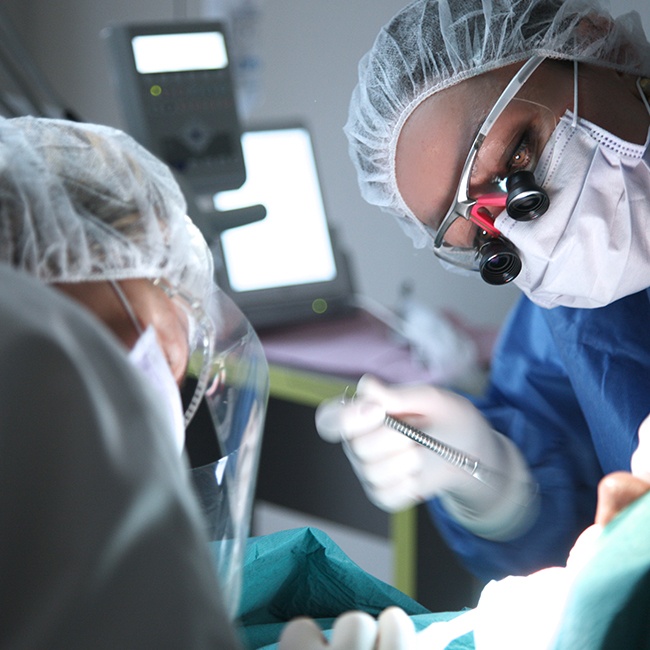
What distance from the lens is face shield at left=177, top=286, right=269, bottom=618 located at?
0.87 m

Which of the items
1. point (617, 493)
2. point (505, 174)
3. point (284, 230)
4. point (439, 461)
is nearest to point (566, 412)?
point (439, 461)

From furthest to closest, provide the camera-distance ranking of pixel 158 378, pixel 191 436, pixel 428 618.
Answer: pixel 191 436 → pixel 428 618 → pixel 158 378

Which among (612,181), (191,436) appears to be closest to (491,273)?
(612,181)

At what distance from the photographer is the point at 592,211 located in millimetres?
1136

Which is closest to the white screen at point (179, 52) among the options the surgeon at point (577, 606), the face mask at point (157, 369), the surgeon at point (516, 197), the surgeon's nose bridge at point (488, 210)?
the surgeon at point (516, 197)

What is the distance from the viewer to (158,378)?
0.74 m

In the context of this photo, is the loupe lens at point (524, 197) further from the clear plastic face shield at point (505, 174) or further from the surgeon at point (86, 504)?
the surgeon at point (86, 504)

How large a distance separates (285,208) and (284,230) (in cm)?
7

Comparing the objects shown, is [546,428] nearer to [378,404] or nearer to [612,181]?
[378,404]

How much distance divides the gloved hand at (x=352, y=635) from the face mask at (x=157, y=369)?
7.6 inches

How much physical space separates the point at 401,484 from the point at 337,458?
1097 millimetres

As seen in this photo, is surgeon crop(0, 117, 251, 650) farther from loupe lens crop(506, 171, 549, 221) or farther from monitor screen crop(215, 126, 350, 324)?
monitor screen crop(215, 126, 350, 324)

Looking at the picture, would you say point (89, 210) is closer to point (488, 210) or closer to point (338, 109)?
point (488, 210)

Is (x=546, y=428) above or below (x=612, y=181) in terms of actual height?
below
